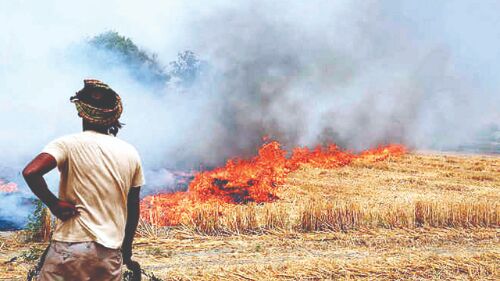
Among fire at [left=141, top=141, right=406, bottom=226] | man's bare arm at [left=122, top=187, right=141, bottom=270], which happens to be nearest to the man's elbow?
man's bare arm at [left=122, top=187, right=141, bottom=270]

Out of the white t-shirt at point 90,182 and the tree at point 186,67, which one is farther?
the tree at point 186,67

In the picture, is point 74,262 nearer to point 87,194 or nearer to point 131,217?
point 87,194

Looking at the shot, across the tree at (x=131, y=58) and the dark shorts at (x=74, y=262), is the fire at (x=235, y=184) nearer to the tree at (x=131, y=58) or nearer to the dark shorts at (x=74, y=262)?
the tree at (x=131, y=58)

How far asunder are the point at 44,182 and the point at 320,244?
5.73m

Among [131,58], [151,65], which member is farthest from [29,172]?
[131,58]

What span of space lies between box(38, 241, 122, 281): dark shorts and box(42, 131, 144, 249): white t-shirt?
0.04m

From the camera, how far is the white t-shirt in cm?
272

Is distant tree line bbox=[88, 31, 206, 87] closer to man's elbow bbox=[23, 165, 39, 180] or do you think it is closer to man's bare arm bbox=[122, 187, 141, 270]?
man's bare arm bbox=[122, 187, 141, 270]

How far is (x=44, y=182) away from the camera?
2.72m

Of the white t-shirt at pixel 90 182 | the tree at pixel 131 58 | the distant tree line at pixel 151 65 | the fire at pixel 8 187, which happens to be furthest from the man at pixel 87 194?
the tree at pixel 131 58

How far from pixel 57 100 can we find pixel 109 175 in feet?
33.8

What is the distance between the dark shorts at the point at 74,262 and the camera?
271 cm

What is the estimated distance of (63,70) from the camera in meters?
12.7

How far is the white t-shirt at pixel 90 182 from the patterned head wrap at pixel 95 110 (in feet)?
0.29
